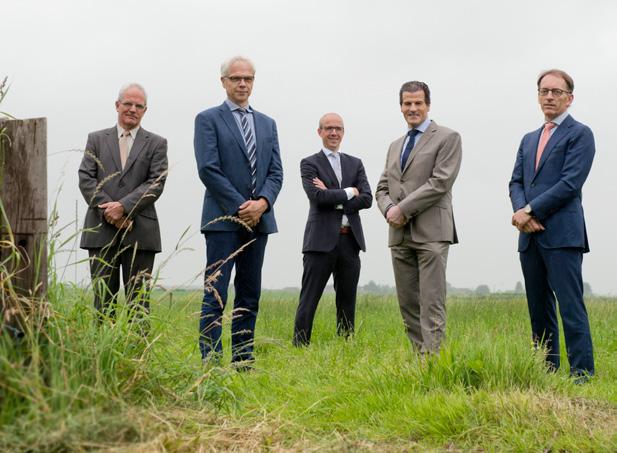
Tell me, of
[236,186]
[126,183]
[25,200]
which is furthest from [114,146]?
[25,200]

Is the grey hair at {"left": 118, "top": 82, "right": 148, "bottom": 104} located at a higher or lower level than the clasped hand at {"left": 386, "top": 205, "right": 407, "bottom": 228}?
higher

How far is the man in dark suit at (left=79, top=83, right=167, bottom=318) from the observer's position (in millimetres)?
6762

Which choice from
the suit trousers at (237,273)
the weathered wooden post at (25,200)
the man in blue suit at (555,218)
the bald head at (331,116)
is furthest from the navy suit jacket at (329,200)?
the weathered wooden post at (25,200)

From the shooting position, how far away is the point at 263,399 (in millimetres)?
5184

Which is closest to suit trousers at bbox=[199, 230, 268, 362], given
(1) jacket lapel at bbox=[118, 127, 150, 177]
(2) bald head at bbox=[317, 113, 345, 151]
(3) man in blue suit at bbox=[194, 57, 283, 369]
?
(3) man in blue suit at bbox=[194, 57, 283, 369]

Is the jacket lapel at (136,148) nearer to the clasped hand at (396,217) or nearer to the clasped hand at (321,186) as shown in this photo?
the clasped hand at (321,186)

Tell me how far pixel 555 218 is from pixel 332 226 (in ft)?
8.44

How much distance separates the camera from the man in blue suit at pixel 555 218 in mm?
6523

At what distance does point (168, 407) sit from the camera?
3752 mm

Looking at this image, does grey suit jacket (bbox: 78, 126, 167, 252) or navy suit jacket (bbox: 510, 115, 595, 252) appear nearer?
navy suit jacket (bbox: 510, 115, 595, 252)

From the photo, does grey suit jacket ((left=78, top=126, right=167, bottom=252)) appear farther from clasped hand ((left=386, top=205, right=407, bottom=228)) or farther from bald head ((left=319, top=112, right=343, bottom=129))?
bald head ((left=319, top=112, right=343, bottom=129))

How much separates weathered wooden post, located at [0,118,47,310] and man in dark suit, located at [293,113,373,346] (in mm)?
4627

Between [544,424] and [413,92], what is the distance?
11.3ft

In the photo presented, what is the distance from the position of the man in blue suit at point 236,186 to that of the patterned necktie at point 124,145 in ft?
2.42
